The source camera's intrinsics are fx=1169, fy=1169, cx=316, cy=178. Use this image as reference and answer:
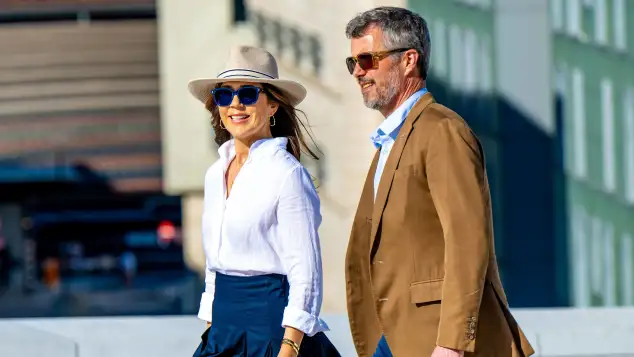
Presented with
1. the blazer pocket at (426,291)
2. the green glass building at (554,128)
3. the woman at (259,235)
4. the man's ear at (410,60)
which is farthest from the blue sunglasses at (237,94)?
the green glass building at (554,128)

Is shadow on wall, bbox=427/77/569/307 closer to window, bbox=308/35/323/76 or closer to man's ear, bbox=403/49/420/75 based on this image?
window, bbox=308/35/323/76

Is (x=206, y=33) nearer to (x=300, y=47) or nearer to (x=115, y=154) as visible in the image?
(x=300, y=47)

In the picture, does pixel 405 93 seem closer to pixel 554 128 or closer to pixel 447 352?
pixel 447 352

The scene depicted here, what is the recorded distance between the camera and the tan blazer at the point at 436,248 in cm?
291

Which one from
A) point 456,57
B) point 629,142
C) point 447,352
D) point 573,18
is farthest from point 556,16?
point 447,352

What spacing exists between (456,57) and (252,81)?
13.2m

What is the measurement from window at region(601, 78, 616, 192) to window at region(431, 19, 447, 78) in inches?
86.8

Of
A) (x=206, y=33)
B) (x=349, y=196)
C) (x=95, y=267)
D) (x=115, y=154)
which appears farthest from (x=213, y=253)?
Result: (x=95, y=267)

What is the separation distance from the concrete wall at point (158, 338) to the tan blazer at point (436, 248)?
6.11 ft

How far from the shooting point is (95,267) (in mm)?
62156

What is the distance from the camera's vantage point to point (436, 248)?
3006mm

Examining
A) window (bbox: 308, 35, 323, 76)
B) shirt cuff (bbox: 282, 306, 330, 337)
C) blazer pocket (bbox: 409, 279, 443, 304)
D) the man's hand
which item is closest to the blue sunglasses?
shirt cuff (bbox: 282, 306, 330, 337)

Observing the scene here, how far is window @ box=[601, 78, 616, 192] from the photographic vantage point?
51.7 feet

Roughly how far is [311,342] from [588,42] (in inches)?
524
